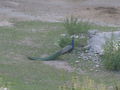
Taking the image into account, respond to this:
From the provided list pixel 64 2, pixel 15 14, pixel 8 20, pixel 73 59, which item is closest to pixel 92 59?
pixel 73 59

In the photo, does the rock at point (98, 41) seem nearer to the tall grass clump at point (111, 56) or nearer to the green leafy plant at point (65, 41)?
the green leafy plant at point (65, 41)

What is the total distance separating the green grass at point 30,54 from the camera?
935 cm

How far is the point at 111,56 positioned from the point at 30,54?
82.8 inches

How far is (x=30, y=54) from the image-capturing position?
38.7 ft

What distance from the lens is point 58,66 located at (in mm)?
10859

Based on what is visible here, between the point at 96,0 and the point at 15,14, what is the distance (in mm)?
4615

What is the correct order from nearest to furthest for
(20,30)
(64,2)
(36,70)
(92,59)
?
(36,70) → (92,59) → (20,30) → (64,2)

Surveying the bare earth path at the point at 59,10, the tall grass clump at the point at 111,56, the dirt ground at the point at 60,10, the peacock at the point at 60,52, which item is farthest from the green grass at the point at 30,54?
the dirt ground at the point at 60,10

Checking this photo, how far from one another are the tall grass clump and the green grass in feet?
1.59

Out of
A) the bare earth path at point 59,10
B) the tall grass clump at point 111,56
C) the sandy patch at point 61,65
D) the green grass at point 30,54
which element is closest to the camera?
the green grass at point 30,54

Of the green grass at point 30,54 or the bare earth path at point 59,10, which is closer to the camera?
the green grass at point 30,54

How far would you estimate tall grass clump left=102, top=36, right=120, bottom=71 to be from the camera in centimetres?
1059

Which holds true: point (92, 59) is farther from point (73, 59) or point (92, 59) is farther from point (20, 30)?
point (20, 30)

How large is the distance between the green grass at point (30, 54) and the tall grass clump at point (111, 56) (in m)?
0.48
